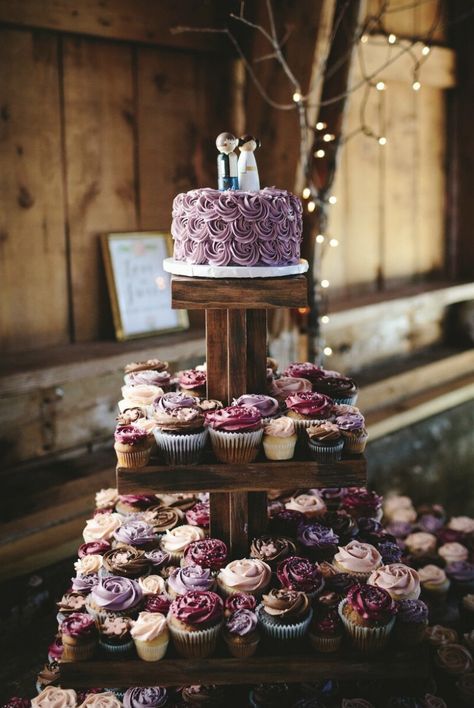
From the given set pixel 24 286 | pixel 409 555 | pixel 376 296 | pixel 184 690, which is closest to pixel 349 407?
pixel 184 690

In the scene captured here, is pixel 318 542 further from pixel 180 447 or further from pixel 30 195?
pixel 30 195

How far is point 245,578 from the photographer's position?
1620mm

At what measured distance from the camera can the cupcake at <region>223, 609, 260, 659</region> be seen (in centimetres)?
154

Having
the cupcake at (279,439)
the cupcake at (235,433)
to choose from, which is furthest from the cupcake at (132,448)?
the cupcake at (279,439)

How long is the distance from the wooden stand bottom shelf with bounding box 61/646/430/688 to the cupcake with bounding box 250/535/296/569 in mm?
219

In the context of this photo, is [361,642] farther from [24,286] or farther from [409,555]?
[24,286]

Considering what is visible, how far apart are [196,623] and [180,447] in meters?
0.33

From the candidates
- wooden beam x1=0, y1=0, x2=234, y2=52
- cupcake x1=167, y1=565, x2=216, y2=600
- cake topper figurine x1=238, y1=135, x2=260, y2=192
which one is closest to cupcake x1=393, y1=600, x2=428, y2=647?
cupcake x1=167, y1=565, x2=216, y2=600

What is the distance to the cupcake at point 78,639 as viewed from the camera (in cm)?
152

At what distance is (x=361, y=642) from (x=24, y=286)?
1.77 meters

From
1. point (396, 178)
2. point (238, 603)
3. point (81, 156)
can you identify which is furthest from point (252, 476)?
point (396, 178)

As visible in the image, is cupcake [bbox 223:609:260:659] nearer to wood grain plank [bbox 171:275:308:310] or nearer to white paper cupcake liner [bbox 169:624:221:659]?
white paper cupcake liner [bbox 169:624:221:659]

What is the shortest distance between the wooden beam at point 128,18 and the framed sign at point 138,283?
0.72 m

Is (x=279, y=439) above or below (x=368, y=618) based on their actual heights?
above
